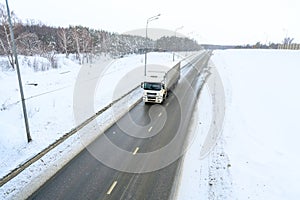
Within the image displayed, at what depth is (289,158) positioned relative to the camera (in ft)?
39.3

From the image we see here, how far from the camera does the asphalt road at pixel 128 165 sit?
854 cm

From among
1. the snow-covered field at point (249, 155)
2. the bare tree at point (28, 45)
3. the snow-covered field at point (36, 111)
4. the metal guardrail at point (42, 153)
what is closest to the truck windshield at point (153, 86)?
the snow-covered field at point (36, 111)

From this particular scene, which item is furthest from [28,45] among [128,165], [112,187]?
[112,187]

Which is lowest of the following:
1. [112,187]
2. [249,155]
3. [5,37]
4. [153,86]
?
[249,155]

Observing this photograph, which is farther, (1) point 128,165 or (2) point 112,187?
(1) point 128,165

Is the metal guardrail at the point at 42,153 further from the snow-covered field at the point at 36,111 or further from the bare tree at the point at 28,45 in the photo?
the bare tree at the point at 28,45

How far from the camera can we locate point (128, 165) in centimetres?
1040

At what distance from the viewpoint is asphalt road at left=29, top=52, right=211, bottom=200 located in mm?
8539

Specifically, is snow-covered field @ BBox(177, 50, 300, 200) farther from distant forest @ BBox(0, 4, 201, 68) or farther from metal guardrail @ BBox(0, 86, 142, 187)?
distant forest @ BBox(0, 4, 201, 68)

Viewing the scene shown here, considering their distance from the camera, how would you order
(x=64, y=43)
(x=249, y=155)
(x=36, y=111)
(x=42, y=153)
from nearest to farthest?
1. (x=42, y=153)
2. (x=249, y=155)
3. (x=36, y=111)
4. (x=64, y=43)

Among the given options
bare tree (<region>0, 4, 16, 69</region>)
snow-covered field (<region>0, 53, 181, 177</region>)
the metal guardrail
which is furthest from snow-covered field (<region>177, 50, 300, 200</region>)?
bare tree (<region>0, 4, 16, 69</region>)

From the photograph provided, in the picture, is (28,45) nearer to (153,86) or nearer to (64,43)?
(64,43)

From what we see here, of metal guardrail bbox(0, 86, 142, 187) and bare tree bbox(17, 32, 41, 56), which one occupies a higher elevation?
bare tree bbox(17, 32, 41, 56)

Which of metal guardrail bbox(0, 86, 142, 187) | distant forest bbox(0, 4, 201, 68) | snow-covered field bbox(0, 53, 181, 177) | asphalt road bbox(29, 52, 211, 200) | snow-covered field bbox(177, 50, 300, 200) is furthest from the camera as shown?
distant forest bbox(0, 4, 201, 68)
